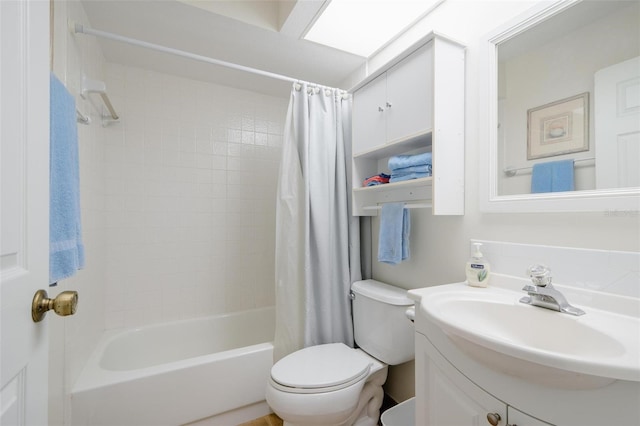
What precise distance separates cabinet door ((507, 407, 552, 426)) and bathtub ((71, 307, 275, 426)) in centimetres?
133

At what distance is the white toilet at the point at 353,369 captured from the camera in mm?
1226

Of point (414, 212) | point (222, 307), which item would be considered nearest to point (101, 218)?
point (222, 307)

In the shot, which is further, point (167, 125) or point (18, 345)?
point (167, 125)

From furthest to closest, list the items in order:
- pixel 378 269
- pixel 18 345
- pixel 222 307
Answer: pixel 222 307
pixel 378 269
pixel 18 345

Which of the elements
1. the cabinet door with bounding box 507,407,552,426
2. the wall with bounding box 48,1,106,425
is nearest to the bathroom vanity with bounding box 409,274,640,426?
the cabinet door with bounding box 507,407,552,426

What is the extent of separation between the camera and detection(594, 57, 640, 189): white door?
795mm

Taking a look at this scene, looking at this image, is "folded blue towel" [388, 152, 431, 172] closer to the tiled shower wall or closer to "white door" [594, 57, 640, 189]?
"white door" [594, 57, 640, 189]

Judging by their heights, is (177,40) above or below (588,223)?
above

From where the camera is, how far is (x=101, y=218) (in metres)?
1.83

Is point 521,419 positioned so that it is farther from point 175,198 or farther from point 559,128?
point 175,198

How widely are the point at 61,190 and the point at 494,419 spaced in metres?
1.39

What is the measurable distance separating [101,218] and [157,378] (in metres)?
1.09

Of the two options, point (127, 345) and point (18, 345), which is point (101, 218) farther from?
point (18, 345)

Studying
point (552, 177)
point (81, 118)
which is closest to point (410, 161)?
point (552, 177)
